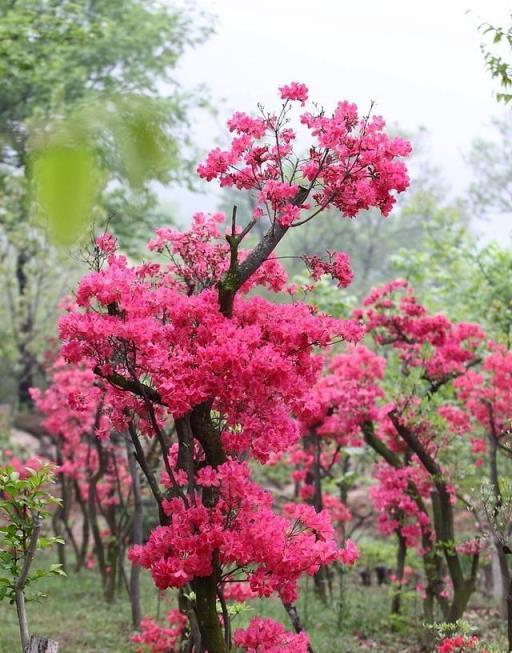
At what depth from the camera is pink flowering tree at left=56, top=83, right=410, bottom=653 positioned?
15.6 ft

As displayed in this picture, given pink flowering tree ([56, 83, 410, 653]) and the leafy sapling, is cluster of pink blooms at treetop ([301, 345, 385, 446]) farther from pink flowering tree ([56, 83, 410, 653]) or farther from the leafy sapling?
the leafy sapling

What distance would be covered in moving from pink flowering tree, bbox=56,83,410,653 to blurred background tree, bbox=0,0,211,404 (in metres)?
3.87

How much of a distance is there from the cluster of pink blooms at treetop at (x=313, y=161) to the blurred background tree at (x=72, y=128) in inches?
147

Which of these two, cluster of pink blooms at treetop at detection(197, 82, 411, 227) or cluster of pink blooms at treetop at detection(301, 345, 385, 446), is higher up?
cluster of pink blooms at treetop at detection(197, 82, 411, 227)

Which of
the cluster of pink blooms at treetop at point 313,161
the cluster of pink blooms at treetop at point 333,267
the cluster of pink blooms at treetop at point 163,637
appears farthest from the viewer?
the cluster of pink blooms at treetop at point 163,637

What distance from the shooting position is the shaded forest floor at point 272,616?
10.2 metres

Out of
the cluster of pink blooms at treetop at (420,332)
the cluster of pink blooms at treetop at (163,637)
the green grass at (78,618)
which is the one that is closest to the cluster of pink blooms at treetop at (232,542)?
the cluster of pink blooms at treetop at (163,637)

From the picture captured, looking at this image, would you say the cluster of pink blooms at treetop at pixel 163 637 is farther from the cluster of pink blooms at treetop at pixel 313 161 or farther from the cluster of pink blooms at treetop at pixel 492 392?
the cluster of pink blooms at treetop at pixel 313 161

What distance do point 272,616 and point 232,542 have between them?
25.6 feet

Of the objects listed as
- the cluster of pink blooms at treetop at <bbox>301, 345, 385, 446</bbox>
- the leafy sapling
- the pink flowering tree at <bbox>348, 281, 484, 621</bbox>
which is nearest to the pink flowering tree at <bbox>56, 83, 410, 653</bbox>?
the leafy sapling

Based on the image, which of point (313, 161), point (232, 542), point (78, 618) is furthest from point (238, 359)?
point (78, 618)

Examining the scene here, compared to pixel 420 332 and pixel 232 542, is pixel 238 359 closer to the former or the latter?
pixel 232 542

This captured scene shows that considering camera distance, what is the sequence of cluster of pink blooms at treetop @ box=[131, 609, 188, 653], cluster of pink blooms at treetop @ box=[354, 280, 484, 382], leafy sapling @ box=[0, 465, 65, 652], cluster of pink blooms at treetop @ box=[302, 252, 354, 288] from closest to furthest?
leafy sapling @ box=[0, 465, 65, 652]
cluster of pink blooms at treetop @ box=[302, 252, 354, 288]
cluster of pink blooms at treetop @ box=[131, 609, 188, 653]
cluster of pink blooms at treetop @ box=[354, 280, 484, 382]

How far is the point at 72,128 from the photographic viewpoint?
16344 millimetres
